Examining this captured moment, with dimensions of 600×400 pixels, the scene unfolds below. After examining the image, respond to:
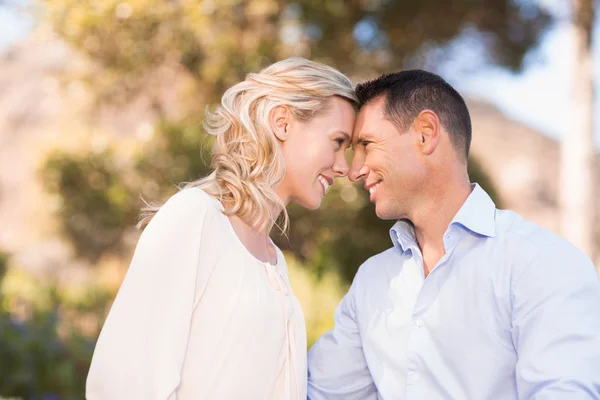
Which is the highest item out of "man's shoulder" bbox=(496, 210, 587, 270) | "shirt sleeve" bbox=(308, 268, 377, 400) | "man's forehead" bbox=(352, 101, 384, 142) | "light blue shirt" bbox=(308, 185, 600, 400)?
"man's forehead" bbox=(352, 101, 384, 142)

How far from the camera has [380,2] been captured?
10648mm

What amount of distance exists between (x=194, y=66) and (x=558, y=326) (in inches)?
328

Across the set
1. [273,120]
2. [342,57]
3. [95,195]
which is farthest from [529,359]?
[342,57]

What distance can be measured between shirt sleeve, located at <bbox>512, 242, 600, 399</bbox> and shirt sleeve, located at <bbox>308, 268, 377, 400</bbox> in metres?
0.73

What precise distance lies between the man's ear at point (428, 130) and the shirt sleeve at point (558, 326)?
1.95ft

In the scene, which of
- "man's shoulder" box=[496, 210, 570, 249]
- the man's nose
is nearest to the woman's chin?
the man's nose

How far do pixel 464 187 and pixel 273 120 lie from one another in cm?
78

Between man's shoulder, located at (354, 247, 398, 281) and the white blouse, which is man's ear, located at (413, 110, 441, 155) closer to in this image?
man's shoulder, located at (354, 247, 398, 281)

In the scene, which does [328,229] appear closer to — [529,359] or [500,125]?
[529,359]

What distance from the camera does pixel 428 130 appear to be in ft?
9.21

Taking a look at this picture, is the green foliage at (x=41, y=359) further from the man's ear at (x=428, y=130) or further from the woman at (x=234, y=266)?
the man's ear at (x=428, y=130)

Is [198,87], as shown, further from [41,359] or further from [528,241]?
[528,241]

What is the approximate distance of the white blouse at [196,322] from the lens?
229 centimetres

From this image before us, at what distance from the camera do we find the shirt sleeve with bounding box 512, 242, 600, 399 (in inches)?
86.2
